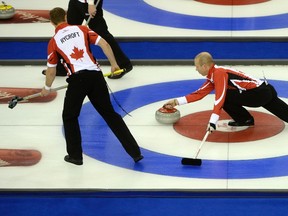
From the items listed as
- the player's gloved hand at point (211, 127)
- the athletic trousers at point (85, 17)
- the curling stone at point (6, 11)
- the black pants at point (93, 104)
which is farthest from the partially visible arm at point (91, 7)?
the curling stone at point (6, 11)

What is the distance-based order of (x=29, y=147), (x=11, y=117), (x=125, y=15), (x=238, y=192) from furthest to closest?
(x=125, y=15), (x=11, y=117), (x=29, y=147), (x=238, y=192)

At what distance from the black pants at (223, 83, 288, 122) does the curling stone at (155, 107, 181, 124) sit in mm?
483

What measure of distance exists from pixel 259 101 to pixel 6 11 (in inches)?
170

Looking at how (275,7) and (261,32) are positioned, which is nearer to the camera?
(261,32)

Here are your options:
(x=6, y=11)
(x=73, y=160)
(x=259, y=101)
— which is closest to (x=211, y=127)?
(x=259, y=101)

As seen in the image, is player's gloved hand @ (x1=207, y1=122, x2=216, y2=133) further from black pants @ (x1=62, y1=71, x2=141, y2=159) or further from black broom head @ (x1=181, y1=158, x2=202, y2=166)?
black pants @ (x1=62, y1=71, x2=141, y2=159)

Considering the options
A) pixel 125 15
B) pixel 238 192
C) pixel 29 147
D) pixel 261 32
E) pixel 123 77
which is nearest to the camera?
pixel 238 192

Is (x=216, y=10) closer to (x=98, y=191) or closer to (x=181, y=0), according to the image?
(x=181, y=0)

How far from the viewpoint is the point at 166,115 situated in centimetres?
934

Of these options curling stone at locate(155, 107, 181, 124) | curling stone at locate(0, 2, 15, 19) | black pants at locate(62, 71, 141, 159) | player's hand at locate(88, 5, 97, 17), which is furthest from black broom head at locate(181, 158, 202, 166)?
curling stone at locate(0, 2, 15, 19)

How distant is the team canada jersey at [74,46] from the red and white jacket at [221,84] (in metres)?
1.04

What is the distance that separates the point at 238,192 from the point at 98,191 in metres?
1.09

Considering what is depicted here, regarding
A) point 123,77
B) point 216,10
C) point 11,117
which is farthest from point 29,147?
point 216,10

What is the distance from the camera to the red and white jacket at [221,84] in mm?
8648
